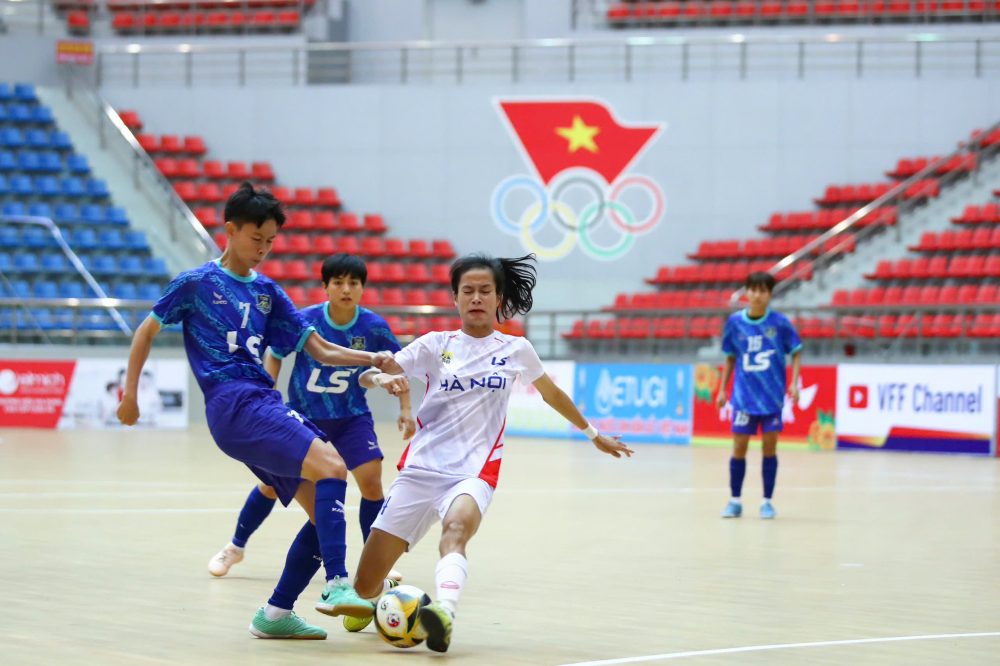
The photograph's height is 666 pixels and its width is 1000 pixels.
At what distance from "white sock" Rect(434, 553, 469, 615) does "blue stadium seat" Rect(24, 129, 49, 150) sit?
2665 cm

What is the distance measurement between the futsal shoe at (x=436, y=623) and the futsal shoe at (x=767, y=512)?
646 cm

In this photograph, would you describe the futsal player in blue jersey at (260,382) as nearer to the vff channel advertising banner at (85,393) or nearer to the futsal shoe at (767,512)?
the futsal shoe at (767,512)

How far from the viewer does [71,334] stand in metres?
25.0

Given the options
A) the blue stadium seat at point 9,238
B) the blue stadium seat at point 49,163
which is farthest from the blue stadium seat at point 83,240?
the blue stadium seat at point 49,163

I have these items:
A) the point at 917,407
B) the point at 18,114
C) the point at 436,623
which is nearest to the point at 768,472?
the point at 436,623

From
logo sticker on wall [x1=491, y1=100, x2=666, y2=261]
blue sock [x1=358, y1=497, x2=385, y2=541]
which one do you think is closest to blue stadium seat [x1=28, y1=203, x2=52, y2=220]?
logo sticker on wall [x1=491, y1=100, x2=666, y2=261]

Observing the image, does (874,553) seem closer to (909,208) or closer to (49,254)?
(909,208)

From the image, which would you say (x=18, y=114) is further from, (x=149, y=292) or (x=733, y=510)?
(x=733, y=510)

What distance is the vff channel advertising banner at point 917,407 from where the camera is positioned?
19438 millimetres

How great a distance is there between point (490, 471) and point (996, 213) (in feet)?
69.3

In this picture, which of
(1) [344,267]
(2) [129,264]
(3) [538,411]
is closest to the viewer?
(1) [344,267]

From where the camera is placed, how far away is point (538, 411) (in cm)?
2319

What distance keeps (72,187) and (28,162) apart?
1.15 m

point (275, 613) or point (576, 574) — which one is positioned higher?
point (275, 613)
